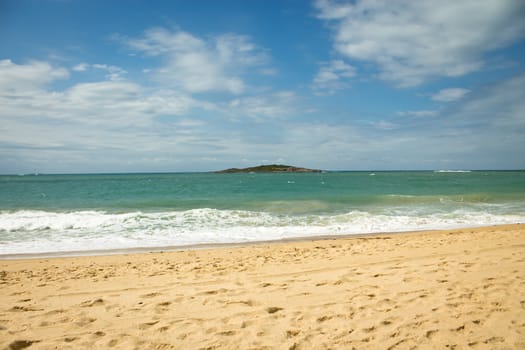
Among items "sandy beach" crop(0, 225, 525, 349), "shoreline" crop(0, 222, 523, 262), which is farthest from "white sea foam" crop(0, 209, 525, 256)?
"sandy beach" crop(0, 225, 525, 349)

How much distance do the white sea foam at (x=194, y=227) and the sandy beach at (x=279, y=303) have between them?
12.0 ft

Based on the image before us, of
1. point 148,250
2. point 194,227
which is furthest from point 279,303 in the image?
point 194,227

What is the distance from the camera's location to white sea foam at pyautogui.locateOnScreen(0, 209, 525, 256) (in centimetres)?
1166

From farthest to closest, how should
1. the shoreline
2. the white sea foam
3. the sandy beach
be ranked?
the white sea foam < the shoreline < the sandy beach

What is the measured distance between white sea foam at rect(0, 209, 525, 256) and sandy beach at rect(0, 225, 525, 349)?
144 inches

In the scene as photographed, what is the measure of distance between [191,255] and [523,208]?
Result: 21.7m

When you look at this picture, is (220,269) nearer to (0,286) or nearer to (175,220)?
(0,286)

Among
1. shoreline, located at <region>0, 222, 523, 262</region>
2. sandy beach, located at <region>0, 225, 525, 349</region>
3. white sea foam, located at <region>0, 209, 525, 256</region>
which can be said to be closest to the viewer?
sandy beach, located at <region>0, 225, 525, 349</region>

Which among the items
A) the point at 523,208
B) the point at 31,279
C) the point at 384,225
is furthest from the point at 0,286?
the point at 523,208

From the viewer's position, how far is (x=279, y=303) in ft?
15.6

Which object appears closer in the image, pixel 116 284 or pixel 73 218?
pixel 116 284

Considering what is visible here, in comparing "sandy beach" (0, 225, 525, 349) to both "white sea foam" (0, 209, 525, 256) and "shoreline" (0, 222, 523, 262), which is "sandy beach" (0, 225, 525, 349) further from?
"white sea foam" (0, 209, 525, 256)

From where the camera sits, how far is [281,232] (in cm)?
1352

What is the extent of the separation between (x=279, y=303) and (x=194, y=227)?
412 inches
